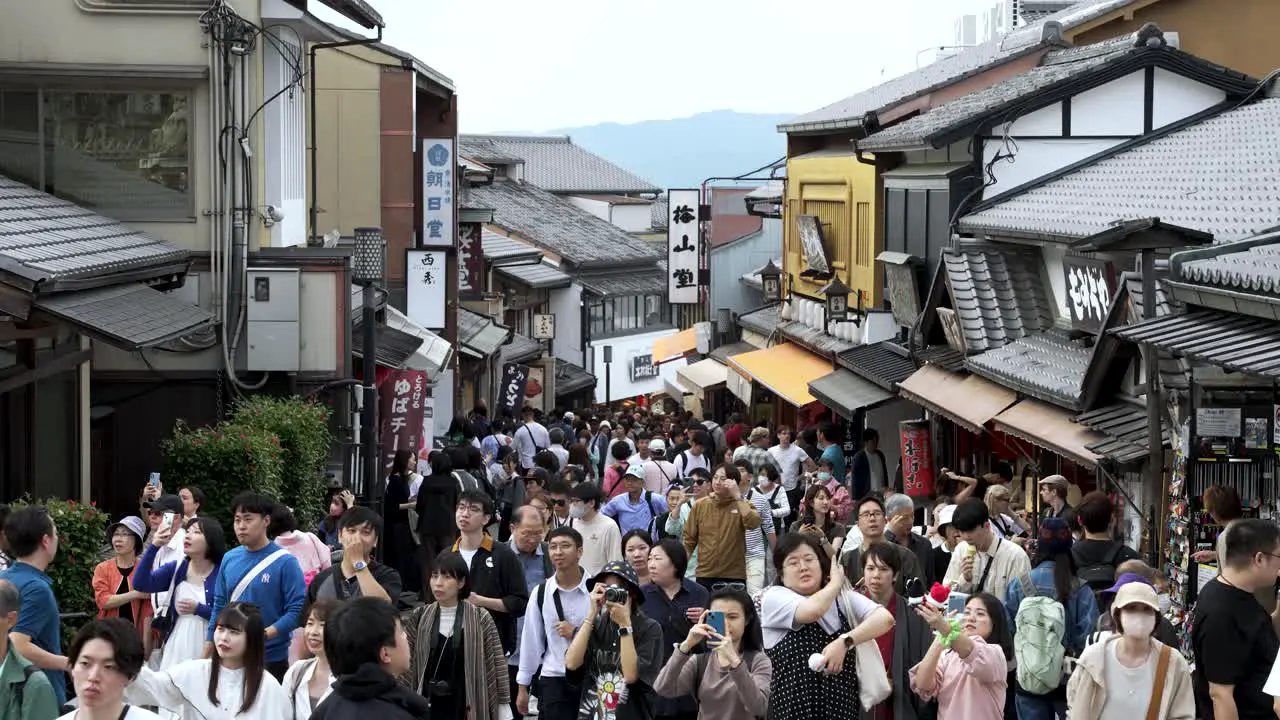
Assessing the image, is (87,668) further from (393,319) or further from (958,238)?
(393,319)

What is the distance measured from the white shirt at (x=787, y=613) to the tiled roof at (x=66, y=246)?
6.29 metres

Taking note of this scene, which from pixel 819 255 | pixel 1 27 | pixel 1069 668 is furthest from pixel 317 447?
pixel 819 255

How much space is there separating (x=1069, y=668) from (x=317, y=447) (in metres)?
9.43

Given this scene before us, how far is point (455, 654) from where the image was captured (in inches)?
357

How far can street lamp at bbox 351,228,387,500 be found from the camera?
19531mm

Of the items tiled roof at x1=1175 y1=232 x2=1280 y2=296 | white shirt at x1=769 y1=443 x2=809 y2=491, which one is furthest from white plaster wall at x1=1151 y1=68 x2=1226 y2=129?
tiled roof at x1=1175 y1=232 x2=1280 y2=296

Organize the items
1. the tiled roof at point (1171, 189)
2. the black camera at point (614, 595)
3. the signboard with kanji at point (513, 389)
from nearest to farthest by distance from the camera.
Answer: the black camera at point (614, 595) < the tiled roof at point (1171, 189) < the signboard with kanji at point (513, 389)

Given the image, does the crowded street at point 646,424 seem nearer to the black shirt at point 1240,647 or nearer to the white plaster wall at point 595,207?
the black shirt at point 1240,647

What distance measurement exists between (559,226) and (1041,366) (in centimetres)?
4267

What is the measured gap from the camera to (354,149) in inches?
1075

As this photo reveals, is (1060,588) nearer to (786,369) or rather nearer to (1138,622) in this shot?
(1138,622)

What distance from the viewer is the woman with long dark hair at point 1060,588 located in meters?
9.50

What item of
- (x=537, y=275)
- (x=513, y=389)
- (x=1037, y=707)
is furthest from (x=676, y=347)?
(x=1037, y=707)

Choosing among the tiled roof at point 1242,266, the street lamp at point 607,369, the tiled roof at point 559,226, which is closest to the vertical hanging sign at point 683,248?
the tiled roof at point 559,226
